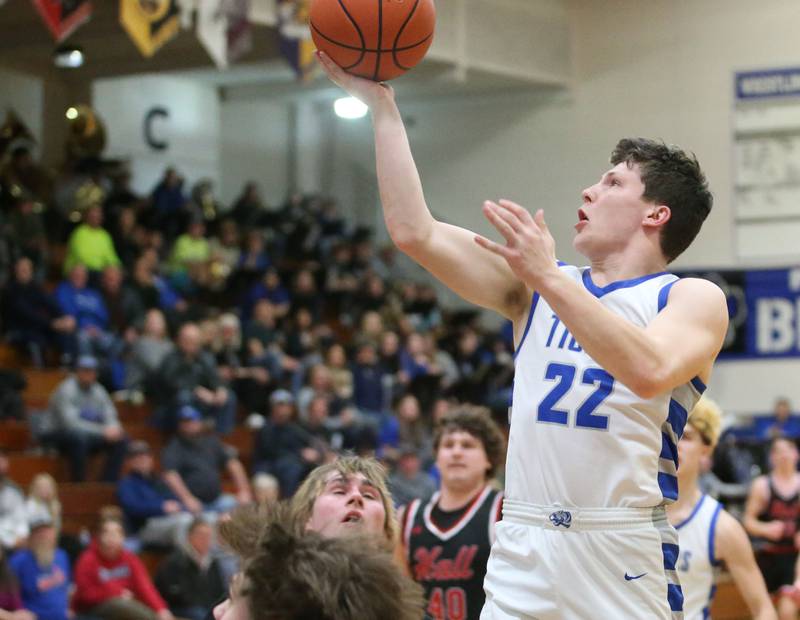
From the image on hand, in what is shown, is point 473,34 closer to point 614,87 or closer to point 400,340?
point 614,87

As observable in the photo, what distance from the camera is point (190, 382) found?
12.1 metres

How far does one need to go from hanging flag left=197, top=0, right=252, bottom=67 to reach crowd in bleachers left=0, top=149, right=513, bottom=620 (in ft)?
8.55

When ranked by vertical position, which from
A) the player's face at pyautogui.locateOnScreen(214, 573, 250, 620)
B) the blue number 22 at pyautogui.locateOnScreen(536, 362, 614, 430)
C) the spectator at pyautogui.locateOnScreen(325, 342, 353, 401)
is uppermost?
the blue number 22 at pyautogui.locateOnScreen(536, 362, 614, 430)

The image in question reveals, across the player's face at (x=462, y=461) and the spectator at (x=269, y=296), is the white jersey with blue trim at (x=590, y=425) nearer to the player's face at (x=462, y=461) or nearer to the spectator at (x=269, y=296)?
the player's face at (x=462, y=461)

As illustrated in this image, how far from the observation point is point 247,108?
69.1 ft

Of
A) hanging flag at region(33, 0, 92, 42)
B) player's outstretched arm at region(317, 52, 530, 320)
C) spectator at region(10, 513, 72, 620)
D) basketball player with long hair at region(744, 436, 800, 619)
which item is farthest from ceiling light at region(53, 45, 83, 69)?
player's outstretched arm at region(317, 52, 530, 320)

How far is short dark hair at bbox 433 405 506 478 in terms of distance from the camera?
17.7ft

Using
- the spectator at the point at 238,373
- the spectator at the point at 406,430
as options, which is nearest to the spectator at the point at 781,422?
the spectator at the point at 406,430

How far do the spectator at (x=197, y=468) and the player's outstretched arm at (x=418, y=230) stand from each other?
306 inches

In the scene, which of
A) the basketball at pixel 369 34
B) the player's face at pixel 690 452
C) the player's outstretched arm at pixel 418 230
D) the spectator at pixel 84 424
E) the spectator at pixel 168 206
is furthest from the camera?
the spectator at pixel 168 206

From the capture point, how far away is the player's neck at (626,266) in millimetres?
3164

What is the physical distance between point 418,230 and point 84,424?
8458 millimetres

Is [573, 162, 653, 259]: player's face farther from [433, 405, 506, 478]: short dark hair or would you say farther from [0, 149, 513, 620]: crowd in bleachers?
[0, 149, 513, 620]: crowd in bleachers

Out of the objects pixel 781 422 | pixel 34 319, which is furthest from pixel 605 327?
pixel 781 422
